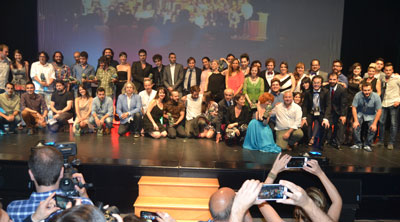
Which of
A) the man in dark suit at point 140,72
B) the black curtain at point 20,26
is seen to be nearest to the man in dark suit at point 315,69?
the man in dark suit at point 140,72

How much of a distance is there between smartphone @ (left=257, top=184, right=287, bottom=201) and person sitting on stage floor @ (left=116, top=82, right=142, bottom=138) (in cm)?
459

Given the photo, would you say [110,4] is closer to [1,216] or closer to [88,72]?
[88,72]

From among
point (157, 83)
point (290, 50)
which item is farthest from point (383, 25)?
point (157, 83)

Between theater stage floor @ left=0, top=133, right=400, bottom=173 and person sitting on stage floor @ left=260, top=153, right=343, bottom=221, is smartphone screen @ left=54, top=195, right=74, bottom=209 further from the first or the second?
theater stage floor @ left=0, top=133, right=400, bottom=173

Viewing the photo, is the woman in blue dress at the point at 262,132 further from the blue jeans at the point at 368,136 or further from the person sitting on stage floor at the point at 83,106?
the person sitting on stage floor at the point at 83,106

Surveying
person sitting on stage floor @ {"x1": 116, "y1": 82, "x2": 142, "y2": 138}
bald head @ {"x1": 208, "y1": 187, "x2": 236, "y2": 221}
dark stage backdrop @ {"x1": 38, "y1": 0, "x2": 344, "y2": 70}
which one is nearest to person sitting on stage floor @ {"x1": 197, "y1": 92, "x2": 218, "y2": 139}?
person sitting on stage floor @ {"x1": 116, "y1": 82, "x2": 142, "y2": 138}

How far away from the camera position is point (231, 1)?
7781mm

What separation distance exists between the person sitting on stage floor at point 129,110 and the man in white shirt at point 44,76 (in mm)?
1428

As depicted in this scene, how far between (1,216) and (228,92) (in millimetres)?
4217

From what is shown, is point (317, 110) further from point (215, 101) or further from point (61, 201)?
point (61, 201)

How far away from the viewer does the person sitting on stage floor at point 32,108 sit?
5.73 m

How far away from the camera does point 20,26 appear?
24.8ft

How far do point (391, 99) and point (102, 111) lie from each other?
4.76 metres

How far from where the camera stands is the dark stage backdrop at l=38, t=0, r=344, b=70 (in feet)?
25.5
